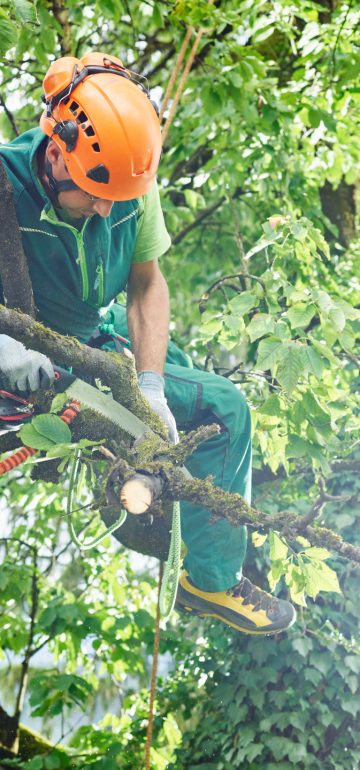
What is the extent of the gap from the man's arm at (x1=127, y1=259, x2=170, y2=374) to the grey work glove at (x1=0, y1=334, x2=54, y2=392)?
1.98 ft

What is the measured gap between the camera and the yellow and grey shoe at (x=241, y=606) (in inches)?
123

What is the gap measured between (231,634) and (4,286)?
339 centimetres

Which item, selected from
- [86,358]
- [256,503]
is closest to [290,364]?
[86,358]

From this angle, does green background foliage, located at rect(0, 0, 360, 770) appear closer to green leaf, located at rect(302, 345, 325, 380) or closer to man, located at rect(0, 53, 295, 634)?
man, located at rect(0, 53, 295, 634)

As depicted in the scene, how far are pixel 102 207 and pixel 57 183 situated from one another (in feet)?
0.46

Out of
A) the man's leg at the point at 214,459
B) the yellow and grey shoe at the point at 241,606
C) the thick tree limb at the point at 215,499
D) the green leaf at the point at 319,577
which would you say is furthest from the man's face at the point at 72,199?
A: the yellow and grey shoe at the point at 241,606

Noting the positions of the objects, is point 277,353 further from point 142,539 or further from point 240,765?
point 240,765

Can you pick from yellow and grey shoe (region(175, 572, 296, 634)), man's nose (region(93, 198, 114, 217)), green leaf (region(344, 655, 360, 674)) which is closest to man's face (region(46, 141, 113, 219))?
man's nose (region(93, 198, 114, 217))

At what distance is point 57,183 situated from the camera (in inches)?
97.8

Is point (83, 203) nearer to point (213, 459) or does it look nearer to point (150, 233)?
point (150, 233)

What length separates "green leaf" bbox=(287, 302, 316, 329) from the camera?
262 cm

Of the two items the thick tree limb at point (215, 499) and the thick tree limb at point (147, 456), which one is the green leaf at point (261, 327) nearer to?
the thick tree limb at point (147, 456)

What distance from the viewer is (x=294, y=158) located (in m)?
5.54

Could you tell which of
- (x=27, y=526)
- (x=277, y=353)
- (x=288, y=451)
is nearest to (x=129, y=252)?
(x=277, y=353)
